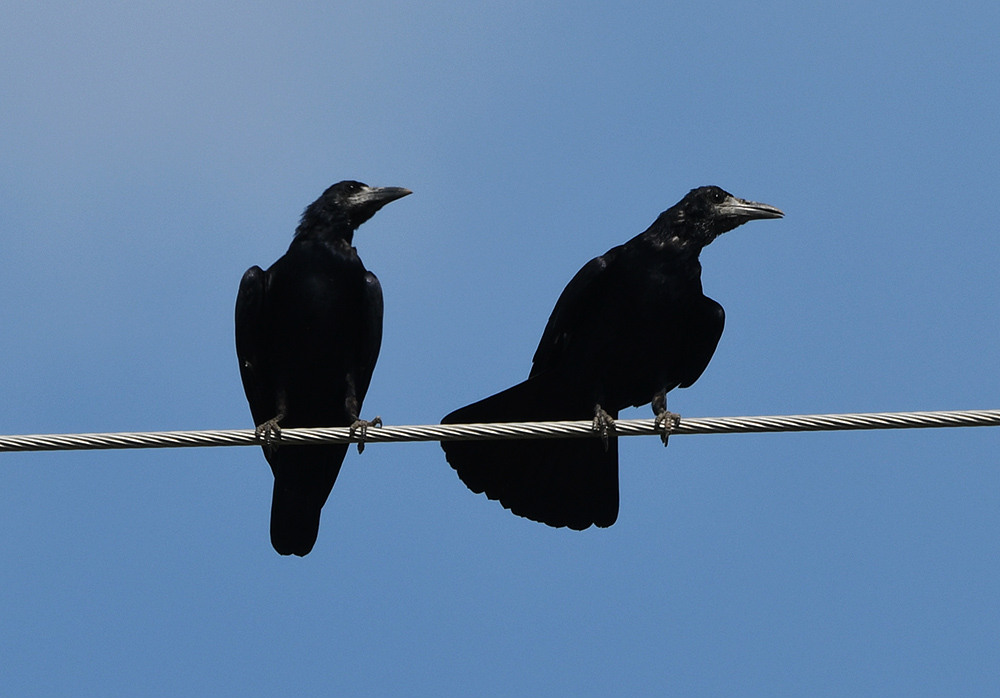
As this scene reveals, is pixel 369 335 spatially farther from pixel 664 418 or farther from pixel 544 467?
pixel 664 418

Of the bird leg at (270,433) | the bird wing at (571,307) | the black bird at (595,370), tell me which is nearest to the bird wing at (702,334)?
the black bird at (595,370)

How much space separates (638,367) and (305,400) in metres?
1.85

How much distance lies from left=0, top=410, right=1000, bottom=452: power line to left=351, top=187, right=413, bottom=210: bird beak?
2.53 metres

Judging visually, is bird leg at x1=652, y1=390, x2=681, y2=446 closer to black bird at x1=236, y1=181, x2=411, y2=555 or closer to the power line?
the power line

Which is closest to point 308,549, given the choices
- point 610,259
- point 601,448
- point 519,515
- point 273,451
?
point 273,451

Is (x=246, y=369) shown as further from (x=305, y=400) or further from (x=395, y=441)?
(x=395, y=441)

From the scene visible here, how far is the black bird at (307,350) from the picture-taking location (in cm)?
750

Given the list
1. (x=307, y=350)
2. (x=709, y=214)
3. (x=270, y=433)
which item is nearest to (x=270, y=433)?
(x=270, y=433)

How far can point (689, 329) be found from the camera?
7.90m

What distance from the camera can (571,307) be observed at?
7.62 m

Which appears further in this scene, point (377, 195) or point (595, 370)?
point (377, 195)

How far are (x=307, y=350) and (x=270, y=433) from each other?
44.5 inches

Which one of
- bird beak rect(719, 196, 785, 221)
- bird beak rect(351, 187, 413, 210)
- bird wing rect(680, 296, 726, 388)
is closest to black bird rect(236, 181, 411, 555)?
bird beak rect(351, 187, 413, 210)

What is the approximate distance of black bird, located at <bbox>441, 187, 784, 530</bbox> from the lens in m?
7.61
